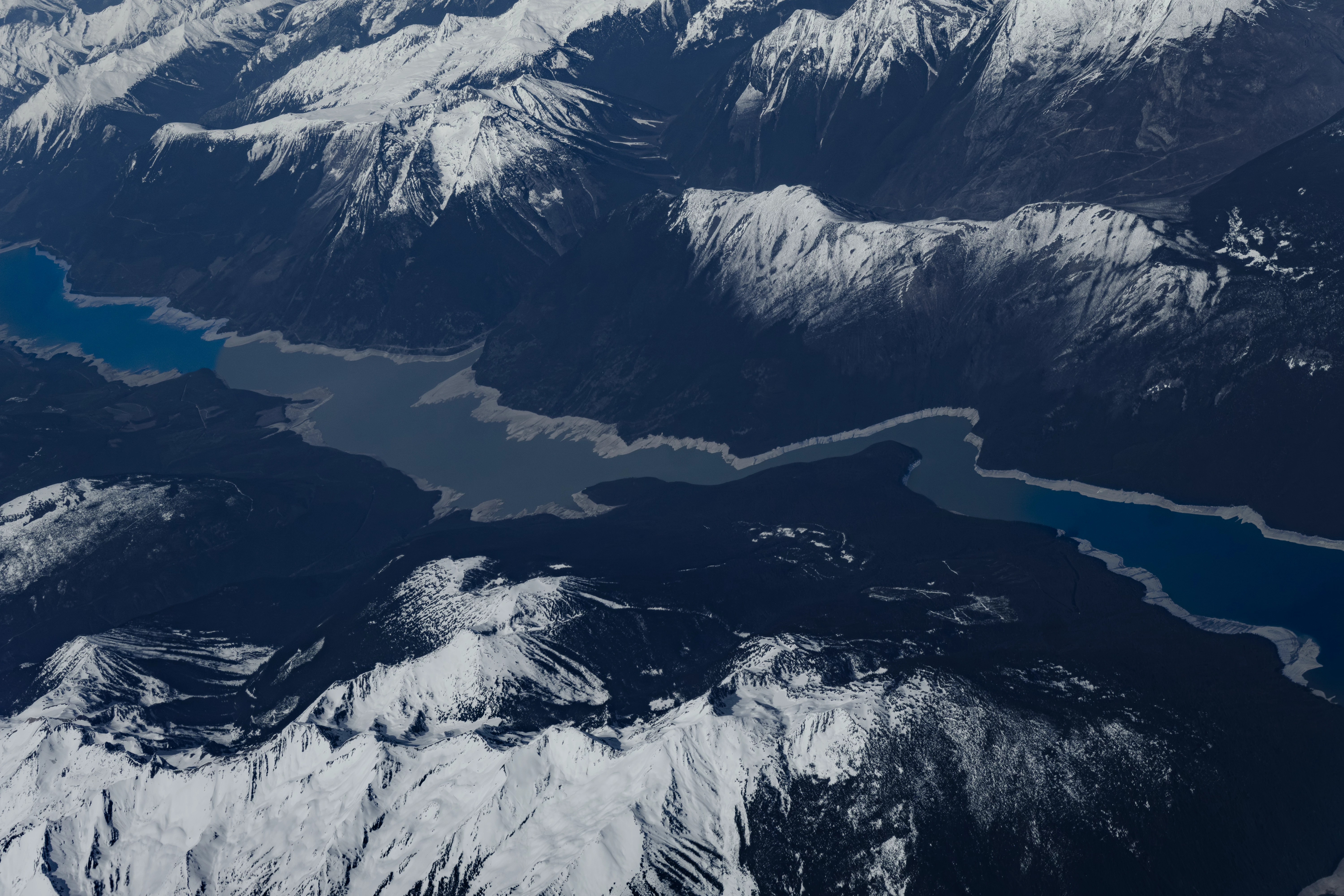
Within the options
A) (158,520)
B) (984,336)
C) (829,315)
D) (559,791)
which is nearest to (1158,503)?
(984,336)

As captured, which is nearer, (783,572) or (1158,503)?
(783,572)

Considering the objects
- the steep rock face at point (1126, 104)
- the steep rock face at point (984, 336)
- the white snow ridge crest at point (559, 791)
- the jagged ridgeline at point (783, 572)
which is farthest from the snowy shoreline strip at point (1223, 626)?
the steep rock face at point (1126, 104)

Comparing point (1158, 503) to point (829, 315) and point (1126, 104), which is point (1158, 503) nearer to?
point (829, 315)

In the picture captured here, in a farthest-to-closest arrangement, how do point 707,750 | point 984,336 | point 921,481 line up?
point 984,336 < point 921,481 < point 707,750

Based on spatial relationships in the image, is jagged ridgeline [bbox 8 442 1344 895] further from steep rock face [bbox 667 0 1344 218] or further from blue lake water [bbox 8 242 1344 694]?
steep rock face [bbox 667 0 1344 218]

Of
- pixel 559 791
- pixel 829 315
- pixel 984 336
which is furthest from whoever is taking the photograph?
pixel 829 315

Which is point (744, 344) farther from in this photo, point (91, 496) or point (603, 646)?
point (91, 496)

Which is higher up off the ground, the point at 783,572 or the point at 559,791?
the point at 559,791

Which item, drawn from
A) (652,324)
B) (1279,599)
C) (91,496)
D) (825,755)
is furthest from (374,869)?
(652,324)
